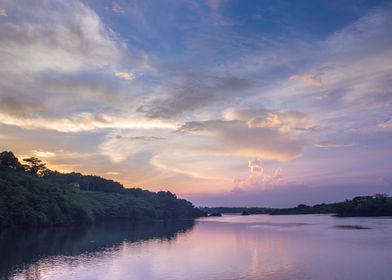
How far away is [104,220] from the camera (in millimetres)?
130625

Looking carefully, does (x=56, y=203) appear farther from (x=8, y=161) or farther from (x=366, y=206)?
(x=366, y=206)

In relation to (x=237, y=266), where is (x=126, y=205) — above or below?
above

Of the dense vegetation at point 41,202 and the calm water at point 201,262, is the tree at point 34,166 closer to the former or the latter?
the dense vegetation at point 41,202

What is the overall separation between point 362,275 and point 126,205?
122 m

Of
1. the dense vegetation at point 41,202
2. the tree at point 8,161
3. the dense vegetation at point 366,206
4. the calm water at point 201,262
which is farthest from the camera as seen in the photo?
Result: the dense vegetation at point 366,206

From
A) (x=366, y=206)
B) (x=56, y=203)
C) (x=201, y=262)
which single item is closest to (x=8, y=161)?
(x=56, y=203)

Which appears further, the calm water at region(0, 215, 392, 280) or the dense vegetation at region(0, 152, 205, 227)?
the dense vegetation at region(0, 152, 205, 227)

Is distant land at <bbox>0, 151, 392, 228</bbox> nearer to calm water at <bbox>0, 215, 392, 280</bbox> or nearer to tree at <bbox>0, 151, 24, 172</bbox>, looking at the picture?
tree at <bbox>0, 151, 24, 172</bbox>

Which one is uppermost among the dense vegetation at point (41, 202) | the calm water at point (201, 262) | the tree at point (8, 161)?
the tree at point (8, 161)

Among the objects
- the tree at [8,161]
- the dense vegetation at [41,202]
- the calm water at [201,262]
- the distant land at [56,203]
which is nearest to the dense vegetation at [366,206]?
the distant land at [56,203]

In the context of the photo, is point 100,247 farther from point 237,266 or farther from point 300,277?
point 300,277

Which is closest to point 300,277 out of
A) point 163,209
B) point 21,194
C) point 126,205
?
point 21,194

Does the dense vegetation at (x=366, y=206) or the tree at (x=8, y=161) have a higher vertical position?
the tree at (x=8, y=161)

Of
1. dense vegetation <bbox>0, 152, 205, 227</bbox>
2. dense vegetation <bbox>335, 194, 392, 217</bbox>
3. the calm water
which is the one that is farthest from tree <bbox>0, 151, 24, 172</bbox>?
dense vegetation <bbox>335, 194, 392, 217</bbox>
